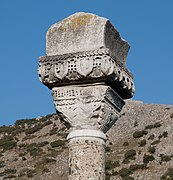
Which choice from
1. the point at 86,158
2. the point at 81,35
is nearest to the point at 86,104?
the point at 86,158

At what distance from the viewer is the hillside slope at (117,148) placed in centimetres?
4906

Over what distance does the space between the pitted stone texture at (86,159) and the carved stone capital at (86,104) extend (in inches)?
9.9

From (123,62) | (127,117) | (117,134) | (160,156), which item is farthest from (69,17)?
(127,117)

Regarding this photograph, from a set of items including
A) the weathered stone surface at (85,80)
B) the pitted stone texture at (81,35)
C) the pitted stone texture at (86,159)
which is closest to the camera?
the pitted stone texture at (86,159)

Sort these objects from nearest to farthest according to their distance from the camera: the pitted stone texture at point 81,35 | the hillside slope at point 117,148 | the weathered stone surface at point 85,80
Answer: the weathered stone surface at point 85,80 → the pitted stone texture at point 81,35 → the hillside slope at point 117,148

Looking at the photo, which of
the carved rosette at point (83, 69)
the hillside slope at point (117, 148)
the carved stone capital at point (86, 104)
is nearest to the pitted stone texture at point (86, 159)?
the carved stone capital at point (86, 104)

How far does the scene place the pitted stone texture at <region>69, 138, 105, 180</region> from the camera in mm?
6832

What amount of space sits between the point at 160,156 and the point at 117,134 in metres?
12.6

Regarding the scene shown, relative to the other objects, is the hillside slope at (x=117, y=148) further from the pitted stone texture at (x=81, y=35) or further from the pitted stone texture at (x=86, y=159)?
the pitted stone texture at (x=86, y=159)

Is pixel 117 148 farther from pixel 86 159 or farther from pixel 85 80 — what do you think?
pixel 86 159

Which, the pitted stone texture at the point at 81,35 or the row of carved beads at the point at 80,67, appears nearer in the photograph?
the row of carved beads at the point at 80,67

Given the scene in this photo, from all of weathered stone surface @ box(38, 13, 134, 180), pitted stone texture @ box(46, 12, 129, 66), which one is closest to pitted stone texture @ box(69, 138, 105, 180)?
weathered stone surface @ box(38, 13, 134, 180)

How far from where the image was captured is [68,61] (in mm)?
7141

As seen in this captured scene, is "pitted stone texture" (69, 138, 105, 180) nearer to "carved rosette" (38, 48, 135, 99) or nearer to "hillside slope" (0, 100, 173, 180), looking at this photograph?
"carved rosette" (38, 48, 135, 99)
